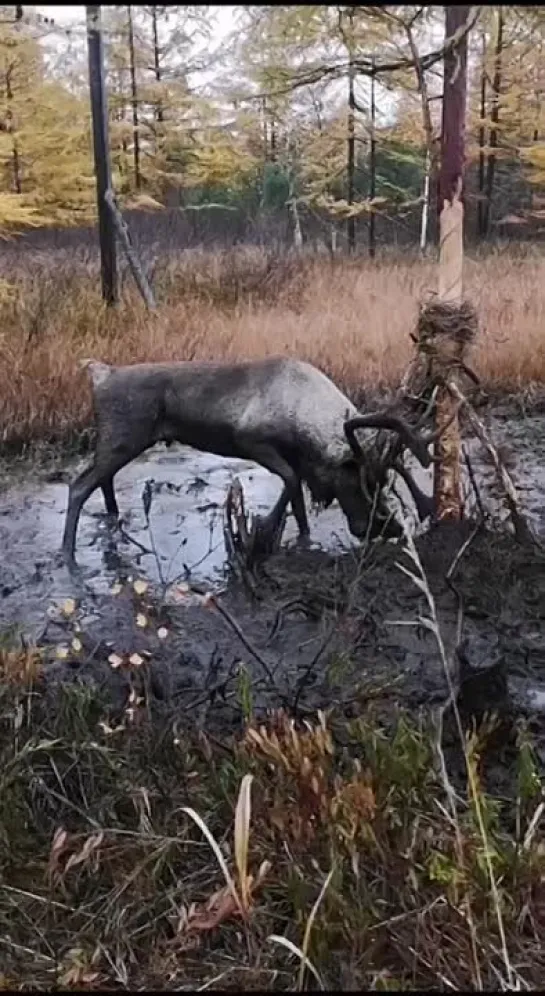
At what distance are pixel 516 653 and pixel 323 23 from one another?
12.1ft

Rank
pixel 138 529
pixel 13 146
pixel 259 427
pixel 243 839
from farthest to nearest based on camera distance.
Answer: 1. pixel 13 146
2. pixel 138 529
3. pixel 259 427
4. pixel 243 839

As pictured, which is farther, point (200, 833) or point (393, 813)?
point (200, 833)

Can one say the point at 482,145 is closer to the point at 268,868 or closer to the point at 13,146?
the point at 13,146

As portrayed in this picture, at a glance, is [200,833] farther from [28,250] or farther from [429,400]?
[28,250]

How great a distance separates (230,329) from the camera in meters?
8.09

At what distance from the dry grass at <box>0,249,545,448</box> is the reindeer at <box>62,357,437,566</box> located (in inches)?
85.1

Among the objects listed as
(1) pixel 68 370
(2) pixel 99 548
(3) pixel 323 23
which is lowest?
(2) pixel 99 548

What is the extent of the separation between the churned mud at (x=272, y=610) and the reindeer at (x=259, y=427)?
0.75 feet

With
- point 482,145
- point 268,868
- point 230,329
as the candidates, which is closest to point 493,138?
point 482,145

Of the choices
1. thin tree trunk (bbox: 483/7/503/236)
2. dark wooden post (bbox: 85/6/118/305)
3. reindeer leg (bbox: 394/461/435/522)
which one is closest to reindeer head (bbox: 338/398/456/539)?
reindeer leg (bbox: 394/461/435/522)

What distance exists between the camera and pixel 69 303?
Answer: 8.64 metres

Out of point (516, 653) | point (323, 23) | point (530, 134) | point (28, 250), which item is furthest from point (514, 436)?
point (530, 134)

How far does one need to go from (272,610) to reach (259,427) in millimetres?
867

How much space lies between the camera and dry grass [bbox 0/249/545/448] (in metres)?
7.06
